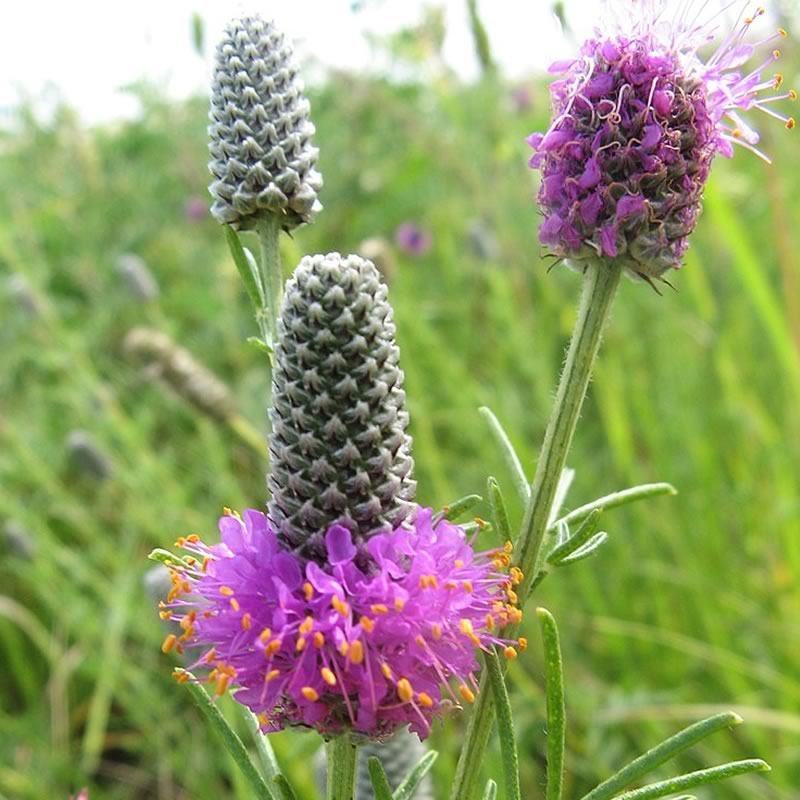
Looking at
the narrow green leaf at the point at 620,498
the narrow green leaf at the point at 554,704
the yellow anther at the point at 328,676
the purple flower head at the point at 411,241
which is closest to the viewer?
the yellow anther at the point at 328,676

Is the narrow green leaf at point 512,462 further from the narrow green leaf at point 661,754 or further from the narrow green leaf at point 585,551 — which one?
the narrow green leaf at point 661,754

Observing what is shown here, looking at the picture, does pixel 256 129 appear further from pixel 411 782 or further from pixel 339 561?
pixel 411 782

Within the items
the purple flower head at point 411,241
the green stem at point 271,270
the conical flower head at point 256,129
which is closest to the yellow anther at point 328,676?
the green stem at point 271,270

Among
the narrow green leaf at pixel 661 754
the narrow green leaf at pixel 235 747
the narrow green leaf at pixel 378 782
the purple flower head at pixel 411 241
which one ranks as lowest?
the narrow green leaf at pixel 661 754

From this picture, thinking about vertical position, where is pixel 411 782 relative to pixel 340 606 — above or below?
below

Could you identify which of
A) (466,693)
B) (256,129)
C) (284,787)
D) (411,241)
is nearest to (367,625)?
(466,693)

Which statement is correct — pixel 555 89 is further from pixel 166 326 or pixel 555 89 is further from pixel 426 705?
pixel 166 326

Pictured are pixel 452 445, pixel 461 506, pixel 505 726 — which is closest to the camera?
pixel 505 726

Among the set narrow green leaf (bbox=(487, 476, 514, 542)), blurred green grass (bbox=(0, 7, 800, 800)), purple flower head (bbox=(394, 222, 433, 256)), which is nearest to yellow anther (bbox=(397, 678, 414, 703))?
narrow green leaf (bbox=(487, 476, 514, 542))
